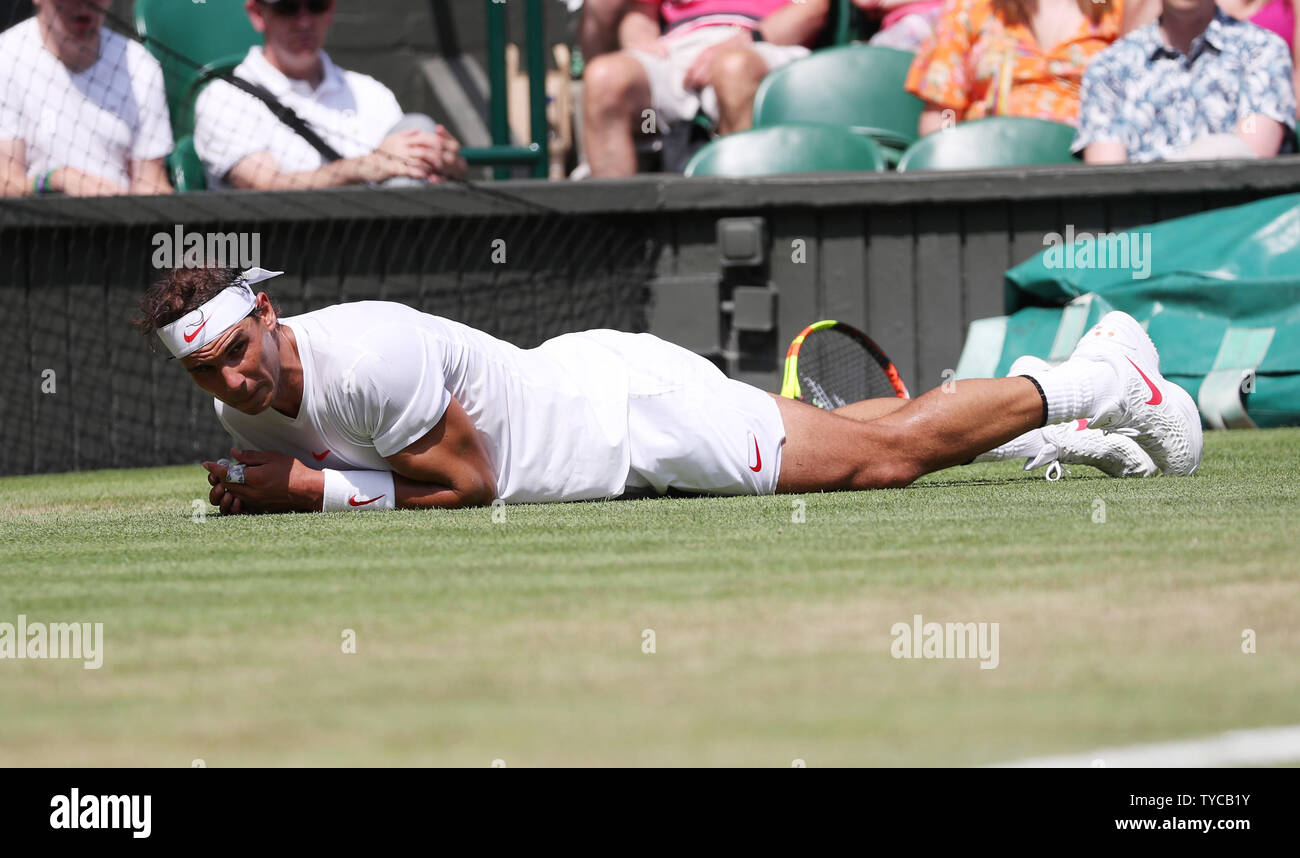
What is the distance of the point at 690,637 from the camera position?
2666 mm

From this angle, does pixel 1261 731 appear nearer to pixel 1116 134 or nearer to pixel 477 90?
pixel 1116 134

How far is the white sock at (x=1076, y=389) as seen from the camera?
447 cm

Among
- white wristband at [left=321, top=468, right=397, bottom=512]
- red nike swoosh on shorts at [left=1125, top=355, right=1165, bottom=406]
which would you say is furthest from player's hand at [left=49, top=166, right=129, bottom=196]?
red nike swoosh on shorts at [left=1125, top=355, right=1165, bottom=406]

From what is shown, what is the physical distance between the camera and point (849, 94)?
864cm

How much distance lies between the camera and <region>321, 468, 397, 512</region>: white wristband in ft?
14.7

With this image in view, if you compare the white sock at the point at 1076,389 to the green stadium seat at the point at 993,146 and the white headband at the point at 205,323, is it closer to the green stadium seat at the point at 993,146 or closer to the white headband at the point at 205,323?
the white headband at the point at 205,323

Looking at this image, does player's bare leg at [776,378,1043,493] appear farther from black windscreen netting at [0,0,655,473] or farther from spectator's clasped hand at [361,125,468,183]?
spectator's clasped hand at [361,125,468,183]

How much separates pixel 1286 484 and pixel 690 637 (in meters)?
2.64

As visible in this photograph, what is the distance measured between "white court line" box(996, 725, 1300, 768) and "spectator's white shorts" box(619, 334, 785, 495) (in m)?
2.69

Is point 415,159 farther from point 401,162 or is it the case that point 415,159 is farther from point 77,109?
point 77,109

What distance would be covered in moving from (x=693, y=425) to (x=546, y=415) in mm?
415

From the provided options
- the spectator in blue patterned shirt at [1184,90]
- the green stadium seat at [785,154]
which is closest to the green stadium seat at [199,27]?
the green stadium seat at [785,154]

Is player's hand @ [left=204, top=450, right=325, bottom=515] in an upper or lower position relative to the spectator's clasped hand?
lower
